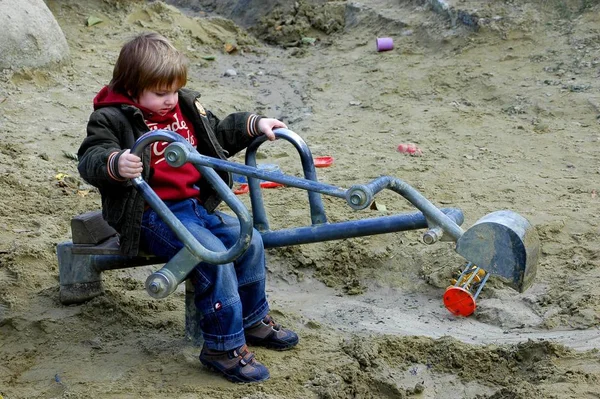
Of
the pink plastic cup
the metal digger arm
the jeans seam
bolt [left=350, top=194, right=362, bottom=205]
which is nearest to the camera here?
bolt [left=350, top=194, right=362, bottom=205]

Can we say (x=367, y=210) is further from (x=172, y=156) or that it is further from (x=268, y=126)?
(x=172, y=156)

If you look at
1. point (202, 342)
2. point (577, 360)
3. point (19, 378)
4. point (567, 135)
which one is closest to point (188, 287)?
point (202, 342)

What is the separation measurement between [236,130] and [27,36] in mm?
3429

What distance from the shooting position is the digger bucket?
107 inches

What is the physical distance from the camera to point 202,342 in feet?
11.1

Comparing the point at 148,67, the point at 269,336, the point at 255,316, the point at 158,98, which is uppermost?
the point at 148,67

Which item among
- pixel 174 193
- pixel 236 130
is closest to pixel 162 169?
pixel 174 193

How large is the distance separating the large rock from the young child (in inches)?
129

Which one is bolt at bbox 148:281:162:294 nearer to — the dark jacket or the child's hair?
the dark jacket

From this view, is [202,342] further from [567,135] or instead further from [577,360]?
[567,135]

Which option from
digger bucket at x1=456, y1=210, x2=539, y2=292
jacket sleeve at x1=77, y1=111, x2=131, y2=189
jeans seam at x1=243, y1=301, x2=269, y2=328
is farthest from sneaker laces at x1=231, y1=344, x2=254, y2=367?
digger bucket at x1=456, y1=210, x2=539, y2=292

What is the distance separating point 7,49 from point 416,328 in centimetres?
386

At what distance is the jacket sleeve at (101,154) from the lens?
297 centimetres

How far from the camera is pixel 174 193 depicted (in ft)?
10.6
